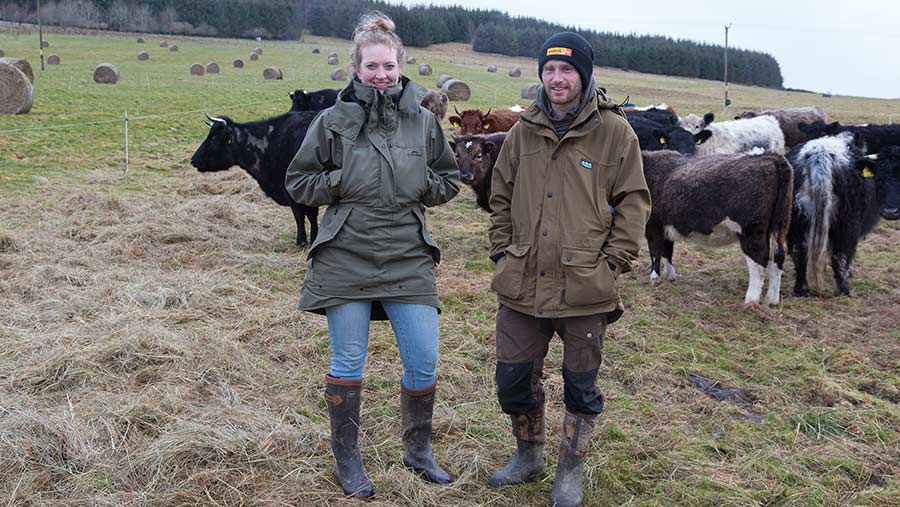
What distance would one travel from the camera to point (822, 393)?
4.96 meters

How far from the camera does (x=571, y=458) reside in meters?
3.46

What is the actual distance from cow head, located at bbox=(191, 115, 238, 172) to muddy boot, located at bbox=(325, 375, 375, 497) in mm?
6682

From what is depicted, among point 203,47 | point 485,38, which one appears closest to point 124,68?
point 203,47

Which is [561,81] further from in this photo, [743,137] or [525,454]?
[743,137]

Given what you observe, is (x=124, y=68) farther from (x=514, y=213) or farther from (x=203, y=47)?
(x=514, y=213)

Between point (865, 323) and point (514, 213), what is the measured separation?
4.67m

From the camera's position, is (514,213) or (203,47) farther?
(203,47)

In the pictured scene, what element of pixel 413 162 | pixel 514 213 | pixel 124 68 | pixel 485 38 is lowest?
pixel 514 213

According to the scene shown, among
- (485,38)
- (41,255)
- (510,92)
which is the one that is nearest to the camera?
(41,255)

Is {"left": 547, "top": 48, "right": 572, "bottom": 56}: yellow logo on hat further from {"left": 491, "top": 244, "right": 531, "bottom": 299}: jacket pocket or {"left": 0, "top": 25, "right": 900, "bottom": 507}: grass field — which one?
{"left": 0, "top": 25, "right": 900, "bottom": 507}: grass field

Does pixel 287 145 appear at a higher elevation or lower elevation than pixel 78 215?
higher

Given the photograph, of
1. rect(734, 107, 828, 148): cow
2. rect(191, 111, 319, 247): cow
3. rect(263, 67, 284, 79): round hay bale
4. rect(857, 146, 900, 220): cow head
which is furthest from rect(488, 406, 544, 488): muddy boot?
rect(263, 67, 284, 79): round hay bale

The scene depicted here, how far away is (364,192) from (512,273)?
741mm

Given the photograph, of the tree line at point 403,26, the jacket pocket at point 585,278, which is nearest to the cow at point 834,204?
the jacket pocket at point 585,278
